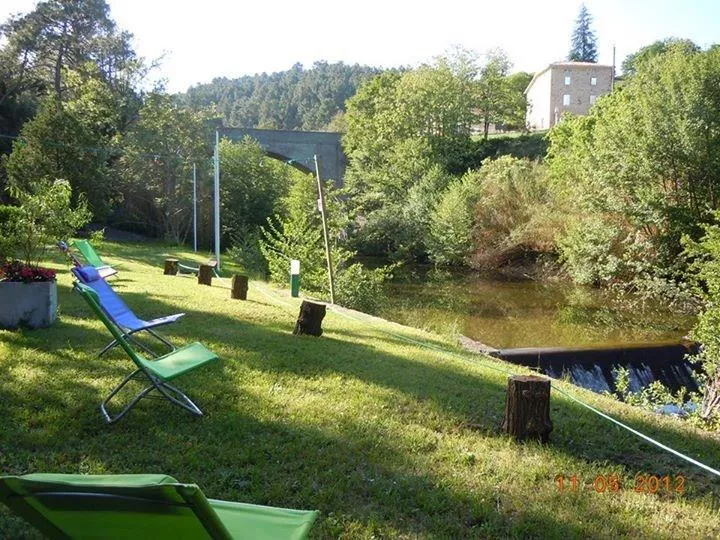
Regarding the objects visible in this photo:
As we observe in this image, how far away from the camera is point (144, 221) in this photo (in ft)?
102

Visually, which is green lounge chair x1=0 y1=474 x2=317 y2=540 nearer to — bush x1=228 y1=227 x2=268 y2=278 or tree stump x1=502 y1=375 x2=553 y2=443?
tree stump x1=502 y1=375 x2=553 y2=443

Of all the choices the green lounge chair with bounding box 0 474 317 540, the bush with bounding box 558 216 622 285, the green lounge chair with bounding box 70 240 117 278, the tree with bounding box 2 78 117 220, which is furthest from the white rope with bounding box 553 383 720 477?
the tree with bounding box 2 78 117 220

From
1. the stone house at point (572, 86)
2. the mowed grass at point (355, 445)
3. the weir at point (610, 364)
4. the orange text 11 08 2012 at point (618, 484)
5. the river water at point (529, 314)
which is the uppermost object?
the stone house at point (572, 86)

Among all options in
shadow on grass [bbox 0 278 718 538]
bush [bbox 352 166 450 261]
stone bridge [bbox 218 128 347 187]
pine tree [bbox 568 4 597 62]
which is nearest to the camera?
shadow on grass [bbox 0 278 718 538]

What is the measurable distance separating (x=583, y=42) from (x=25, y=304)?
81129mm

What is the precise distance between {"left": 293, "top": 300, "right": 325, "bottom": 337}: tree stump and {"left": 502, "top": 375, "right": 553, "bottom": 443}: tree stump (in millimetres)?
3558

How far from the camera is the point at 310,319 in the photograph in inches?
298

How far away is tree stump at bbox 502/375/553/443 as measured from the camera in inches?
170

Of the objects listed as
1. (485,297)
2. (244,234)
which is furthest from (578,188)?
(244,234)

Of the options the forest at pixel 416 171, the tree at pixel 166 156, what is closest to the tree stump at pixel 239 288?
the forest at pixel 416 171

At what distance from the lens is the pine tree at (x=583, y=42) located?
75400 millimetres

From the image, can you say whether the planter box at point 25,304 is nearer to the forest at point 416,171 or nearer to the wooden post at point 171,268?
the forest at point 416,171

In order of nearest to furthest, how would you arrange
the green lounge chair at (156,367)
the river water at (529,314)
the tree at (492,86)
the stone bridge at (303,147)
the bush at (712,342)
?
the green lounge chair at (156,367) < the bush at (712,342) < the river water at (529,314) < the stone bridge at (303,147) < the tree at (492,86)

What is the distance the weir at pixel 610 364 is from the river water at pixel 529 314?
1.10 meters
